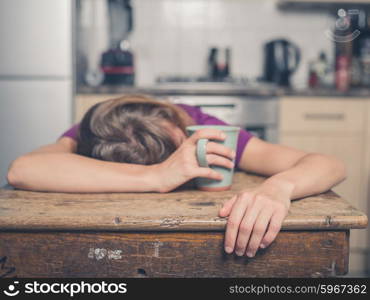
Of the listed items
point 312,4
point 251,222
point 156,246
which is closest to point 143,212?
point 156,246

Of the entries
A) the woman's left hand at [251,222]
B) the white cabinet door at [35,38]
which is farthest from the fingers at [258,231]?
the white cabinet door at [35,38]

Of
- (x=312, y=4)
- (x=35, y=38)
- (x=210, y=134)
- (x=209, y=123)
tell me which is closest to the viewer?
(x=210, y=134)

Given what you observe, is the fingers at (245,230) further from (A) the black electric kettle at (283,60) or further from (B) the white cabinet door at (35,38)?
(A) the black electric kettle at (283,60)

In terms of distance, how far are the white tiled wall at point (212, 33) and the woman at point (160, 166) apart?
6.24ft

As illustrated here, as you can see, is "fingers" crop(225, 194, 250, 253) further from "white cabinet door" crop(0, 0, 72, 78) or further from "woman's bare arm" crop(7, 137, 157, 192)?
"white cabinet door" crop(0, 0, 72, 78)

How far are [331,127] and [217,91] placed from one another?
58 cm

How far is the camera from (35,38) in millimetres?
2260

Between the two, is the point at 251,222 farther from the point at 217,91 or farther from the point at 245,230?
the point at 217,91

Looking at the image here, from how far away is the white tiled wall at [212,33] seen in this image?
2.86 meters

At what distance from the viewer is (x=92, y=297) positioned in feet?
2.02

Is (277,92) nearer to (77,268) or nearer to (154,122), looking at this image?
(154,122)

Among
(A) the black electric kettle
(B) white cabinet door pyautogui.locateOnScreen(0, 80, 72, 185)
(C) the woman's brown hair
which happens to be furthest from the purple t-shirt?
(A) the black electric kettle

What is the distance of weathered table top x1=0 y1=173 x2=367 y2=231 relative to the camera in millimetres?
656

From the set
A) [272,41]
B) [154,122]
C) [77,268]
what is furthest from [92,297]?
[272,41]
